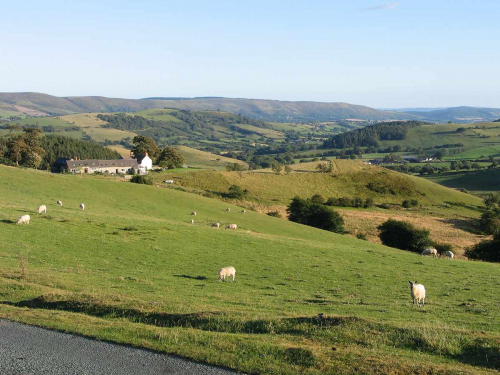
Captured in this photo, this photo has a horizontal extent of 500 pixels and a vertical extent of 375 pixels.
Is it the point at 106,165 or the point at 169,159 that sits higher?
the point at 169,159

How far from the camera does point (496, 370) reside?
9.68 m

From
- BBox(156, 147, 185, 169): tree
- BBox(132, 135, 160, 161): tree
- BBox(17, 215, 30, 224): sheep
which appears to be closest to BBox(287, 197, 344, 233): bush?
BBox(17, 215, 30, 224): sheep

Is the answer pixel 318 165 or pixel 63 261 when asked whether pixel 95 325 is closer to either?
pixel 63 261

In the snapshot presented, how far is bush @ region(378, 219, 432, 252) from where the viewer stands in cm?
5803

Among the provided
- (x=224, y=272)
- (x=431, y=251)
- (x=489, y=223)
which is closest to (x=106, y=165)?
(x=489, y=223)

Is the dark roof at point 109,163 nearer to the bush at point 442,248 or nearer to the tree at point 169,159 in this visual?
the tree at point 169,159

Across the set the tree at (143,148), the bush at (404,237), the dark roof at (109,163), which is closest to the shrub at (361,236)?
the bush at (404,237)

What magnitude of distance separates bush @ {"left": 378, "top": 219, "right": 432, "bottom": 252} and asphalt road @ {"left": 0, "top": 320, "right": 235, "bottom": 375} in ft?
174

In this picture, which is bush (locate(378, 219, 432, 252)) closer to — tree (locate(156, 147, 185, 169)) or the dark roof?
tree (locate(156, 147, 185, 169))

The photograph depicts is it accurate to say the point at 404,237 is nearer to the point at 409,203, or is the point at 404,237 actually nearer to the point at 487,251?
the point at 487,251

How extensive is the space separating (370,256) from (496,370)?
1039 inches

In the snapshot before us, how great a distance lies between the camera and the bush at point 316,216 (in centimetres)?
6575

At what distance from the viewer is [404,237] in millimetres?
59500

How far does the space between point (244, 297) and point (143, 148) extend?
118m
